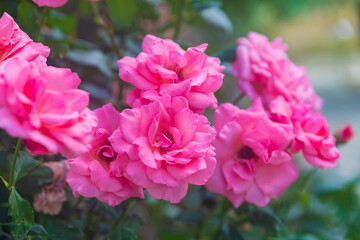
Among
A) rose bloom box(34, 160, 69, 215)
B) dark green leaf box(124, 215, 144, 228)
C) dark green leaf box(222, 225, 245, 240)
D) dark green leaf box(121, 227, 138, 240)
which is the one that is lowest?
dark green leaf box(222, 225, 245, 240)

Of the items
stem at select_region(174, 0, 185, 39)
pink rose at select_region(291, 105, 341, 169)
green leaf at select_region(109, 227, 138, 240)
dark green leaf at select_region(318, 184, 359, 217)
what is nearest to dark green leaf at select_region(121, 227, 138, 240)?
green leaf at select_region(109, 227, 138, 240)

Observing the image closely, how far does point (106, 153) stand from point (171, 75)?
10cm

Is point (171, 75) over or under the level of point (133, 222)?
over

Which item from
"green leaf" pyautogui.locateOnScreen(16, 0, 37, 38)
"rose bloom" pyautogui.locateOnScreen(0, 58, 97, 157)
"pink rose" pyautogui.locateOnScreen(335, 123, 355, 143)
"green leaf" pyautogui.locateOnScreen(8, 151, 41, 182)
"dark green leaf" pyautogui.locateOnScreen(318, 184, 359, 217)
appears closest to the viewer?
"rose bloom" pyautogui.locateOnScreen(0, 58, 97, 157)

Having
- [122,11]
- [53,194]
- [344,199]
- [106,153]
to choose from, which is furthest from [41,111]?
[344,199]

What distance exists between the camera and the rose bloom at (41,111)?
0.27 m

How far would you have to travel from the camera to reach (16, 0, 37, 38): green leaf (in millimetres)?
505

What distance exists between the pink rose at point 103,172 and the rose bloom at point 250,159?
13 centimetres

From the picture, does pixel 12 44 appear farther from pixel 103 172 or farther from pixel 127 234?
pixel 127 234

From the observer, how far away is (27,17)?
20.0 inches

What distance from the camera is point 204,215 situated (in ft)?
2.21

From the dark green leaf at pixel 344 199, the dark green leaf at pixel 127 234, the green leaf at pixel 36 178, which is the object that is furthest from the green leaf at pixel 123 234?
the dark green leaf at pixel 344 199

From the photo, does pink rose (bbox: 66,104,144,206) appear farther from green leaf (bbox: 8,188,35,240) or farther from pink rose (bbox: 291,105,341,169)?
pink rose (bbox: 291,105,341,169)

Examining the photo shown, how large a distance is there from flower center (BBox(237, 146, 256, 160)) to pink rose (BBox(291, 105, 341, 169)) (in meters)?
0.05
